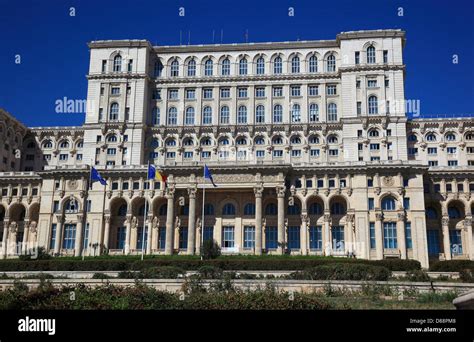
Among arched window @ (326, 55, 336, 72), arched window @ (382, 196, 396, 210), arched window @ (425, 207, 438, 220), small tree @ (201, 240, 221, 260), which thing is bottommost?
small tree @ (201, 240, 221, 260)

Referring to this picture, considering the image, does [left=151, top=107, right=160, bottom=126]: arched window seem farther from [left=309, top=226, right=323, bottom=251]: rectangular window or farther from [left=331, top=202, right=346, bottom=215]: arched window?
[left=331, top=202, right=346, bottom=215]: arched window

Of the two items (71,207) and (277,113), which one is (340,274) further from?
(277,113)

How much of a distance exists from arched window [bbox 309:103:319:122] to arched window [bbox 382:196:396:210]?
2273 centimetres

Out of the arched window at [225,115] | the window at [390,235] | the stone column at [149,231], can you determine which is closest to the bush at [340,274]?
the window at [390,235]

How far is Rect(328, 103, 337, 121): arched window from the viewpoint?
92.4m

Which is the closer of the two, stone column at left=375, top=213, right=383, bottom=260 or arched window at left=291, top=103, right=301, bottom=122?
stone column at left=375, top=213, right=383, bottom=260

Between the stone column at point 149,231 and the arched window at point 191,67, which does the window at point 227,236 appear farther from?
the arched window at point 191,67

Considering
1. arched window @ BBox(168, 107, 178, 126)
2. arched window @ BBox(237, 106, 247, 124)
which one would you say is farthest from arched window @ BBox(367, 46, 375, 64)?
arched window @ BBox(168, 107, 178, 126)
